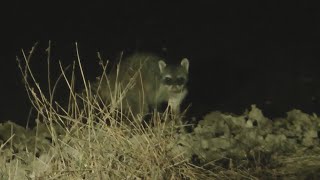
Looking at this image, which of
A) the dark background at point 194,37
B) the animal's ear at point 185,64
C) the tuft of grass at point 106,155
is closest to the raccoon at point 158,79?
the animal's ear at point 185,64

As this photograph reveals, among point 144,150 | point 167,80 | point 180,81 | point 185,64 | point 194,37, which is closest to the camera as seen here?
point 144,150

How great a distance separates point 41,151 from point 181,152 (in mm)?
1568

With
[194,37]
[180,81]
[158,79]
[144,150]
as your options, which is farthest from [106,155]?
[194,37]

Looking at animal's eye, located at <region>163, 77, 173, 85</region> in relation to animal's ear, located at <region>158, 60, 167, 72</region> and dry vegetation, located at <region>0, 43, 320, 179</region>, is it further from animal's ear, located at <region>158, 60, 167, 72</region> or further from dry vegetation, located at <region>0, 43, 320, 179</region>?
dry vegetation, located at <region>0, 43, 320, 179</region>

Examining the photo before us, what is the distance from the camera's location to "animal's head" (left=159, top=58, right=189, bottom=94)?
31.3ft

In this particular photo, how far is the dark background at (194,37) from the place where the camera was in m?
10.5

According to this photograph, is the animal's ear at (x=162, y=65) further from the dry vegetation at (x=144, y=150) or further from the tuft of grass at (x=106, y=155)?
the tuft of grass at (x=106, y=155)

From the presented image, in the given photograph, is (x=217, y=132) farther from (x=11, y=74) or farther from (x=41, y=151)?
(x=11, y=74)

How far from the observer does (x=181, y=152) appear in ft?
18.4

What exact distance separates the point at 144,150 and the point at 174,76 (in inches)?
177

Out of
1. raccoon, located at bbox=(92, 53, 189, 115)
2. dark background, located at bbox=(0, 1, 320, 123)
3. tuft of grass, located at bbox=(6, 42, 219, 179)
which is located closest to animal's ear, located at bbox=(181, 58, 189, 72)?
raccoon, located at bbox=(92, 53, 189, 115)

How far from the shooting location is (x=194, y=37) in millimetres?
11930

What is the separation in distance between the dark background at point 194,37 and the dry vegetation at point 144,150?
3.31 metres

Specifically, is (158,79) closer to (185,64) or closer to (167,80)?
(167,80)
